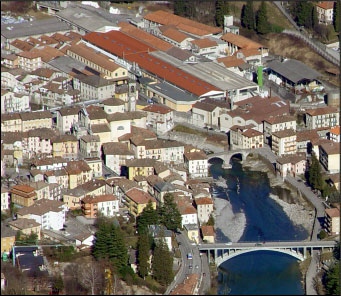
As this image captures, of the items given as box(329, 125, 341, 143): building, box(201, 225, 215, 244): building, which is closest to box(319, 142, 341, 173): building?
box(329, 125, 341, 143): building

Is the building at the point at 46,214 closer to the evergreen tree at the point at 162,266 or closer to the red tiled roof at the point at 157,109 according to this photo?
the evergreen tree at the point at 162,266

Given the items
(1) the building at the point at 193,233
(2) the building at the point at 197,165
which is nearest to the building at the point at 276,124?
(2) the building at the point at 197,165

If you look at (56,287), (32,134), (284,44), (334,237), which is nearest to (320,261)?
(334,237)

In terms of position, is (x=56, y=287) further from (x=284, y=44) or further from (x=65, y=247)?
(x=284, y=44)

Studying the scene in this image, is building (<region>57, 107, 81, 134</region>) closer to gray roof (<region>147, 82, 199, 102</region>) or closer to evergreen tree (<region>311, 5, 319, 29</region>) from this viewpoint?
gray roof (<region>147, 82, 199, 102</region>)

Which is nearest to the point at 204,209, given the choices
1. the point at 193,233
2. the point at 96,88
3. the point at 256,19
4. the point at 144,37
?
the point at 193,233
